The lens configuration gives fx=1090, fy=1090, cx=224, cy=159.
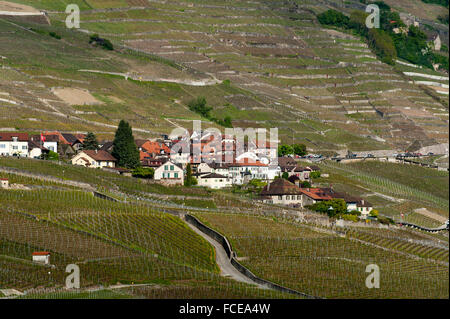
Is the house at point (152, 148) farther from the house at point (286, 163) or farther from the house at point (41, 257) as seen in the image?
the house at point (41, 257)

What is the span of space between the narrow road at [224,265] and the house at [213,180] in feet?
81.0

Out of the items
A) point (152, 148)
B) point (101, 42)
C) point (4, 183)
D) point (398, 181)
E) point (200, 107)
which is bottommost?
point (398, 181)

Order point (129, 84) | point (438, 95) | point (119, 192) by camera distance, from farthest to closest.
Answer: point (438, 95) → point (129, 84) → point (119, 192)

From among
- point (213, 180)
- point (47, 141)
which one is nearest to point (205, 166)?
point (213, 180)

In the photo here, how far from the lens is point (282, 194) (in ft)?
346

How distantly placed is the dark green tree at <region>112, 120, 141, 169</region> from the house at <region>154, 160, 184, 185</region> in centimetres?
350

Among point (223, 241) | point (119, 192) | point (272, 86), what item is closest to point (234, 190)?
point (119, 192)

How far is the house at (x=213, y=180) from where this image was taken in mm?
110375

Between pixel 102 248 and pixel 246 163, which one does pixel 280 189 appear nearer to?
pixel 246 163

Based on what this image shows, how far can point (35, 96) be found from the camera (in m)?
139

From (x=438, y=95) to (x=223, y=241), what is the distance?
122 m

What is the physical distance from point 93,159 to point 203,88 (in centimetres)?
6060
